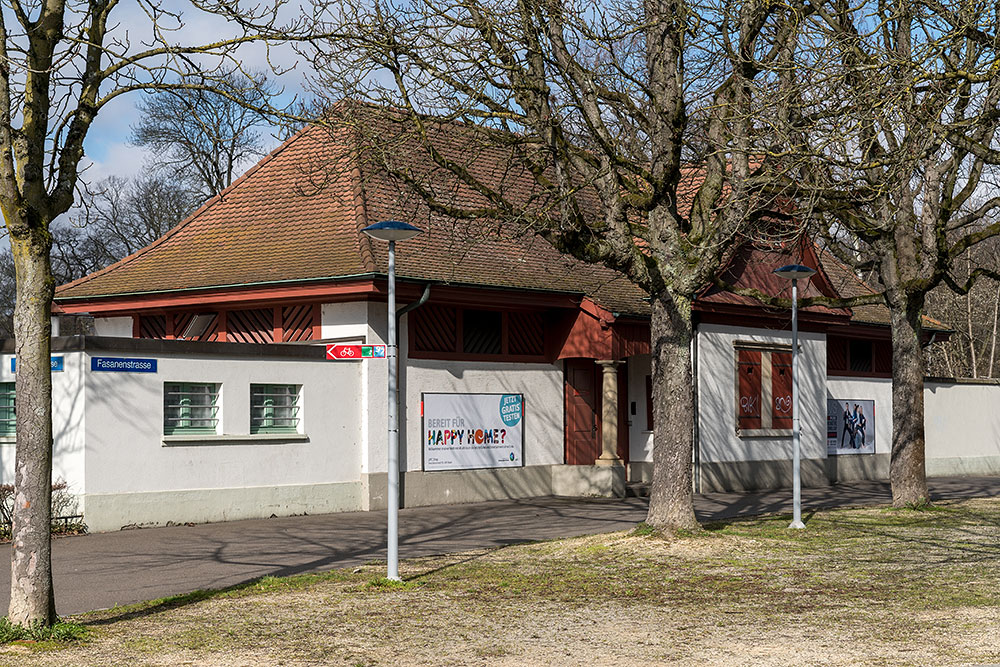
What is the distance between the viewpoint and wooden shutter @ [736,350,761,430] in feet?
84.9

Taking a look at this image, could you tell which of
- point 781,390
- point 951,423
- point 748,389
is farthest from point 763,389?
point 951,423

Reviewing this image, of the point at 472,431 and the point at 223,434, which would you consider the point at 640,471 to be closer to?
the point at 472,431

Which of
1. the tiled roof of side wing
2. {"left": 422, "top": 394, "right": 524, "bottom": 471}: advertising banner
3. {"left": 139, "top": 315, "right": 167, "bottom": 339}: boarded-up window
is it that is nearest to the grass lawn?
{"left": 422, "top": 394, "right": 524, "bottom": 471}: advertising banner

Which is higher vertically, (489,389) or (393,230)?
(393,230)

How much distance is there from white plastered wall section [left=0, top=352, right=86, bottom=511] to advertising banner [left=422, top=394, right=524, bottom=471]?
5917 millimetres

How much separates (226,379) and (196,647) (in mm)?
9954

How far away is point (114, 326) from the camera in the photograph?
23078 millimetres

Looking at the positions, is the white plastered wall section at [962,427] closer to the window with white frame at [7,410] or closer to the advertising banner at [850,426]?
the advertising banner at [850,426]

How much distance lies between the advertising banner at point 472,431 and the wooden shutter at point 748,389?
5.84m

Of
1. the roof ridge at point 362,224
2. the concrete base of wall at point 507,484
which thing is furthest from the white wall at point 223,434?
the roof ridge at point 362,224

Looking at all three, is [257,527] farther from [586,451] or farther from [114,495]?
[586,451]

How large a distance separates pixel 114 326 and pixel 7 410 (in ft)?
18.0

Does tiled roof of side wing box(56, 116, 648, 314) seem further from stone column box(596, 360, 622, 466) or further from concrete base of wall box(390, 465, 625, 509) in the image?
concrete base of wall box(390, 465, 625, 509)

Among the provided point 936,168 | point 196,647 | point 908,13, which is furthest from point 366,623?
point 936,168
